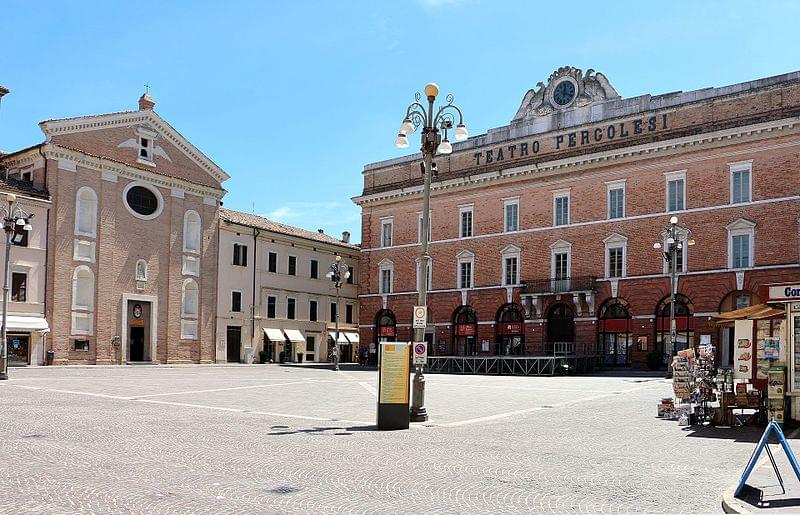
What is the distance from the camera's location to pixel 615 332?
4650 centimetres

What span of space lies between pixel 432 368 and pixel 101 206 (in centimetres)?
2244

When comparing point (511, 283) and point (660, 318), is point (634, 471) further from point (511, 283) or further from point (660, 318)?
point (511, 283)

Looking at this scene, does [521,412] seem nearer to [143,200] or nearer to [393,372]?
[393,372]

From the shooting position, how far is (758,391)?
16234mm

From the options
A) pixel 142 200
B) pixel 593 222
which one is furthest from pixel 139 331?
pixel 593 222

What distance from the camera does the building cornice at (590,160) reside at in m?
41.7

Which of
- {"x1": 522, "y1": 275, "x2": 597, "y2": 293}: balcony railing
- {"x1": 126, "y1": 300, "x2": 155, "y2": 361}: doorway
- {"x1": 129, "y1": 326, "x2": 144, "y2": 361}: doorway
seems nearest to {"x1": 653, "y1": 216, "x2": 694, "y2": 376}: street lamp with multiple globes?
{"x1": 522, "y1": 275, "x2": 597, "y2": 293}: balcony railing

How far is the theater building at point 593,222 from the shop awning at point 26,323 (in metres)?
21.9

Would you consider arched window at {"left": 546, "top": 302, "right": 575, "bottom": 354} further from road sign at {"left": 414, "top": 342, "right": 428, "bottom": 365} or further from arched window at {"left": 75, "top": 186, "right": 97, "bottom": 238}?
road sign at {"left": 414, "top": 342, "right": 428, "bottom": 365}

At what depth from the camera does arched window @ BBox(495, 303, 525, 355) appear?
51.0 m

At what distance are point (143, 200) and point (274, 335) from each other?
14338 mm

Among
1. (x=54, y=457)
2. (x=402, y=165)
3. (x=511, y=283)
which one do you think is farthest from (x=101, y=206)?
(x=54, y=457)

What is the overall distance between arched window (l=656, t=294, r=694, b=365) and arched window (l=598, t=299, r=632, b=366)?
1.89 m

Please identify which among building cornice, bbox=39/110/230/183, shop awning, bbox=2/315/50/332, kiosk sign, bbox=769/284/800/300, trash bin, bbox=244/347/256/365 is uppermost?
building cornice, bbox=39/110/230/183
